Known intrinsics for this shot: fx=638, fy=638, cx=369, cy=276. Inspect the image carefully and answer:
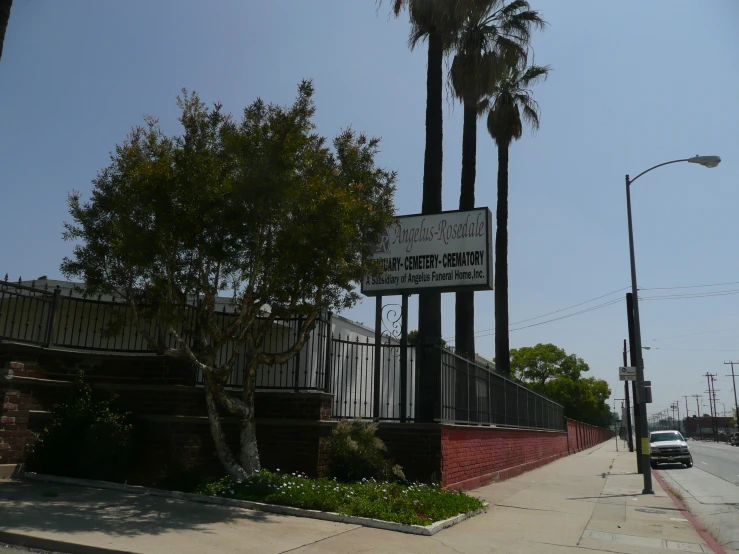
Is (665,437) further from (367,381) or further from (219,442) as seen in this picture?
(219,442)

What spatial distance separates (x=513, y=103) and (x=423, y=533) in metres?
22.9

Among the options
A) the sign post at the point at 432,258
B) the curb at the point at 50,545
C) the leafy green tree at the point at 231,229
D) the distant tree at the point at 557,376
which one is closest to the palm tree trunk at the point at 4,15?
the leafy green tree at the point at 231,229

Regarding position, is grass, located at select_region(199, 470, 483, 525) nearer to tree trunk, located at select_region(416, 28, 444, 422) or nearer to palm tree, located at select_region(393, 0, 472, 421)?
tree trunk, located at select_region(416, 28, 444, 422)

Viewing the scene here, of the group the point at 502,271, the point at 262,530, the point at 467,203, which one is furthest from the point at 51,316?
the point at 502,271

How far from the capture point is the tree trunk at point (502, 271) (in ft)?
80.5

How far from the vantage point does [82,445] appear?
10141mm

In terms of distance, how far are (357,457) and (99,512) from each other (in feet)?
16.0

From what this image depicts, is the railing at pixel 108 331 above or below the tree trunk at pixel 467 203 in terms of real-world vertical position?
below

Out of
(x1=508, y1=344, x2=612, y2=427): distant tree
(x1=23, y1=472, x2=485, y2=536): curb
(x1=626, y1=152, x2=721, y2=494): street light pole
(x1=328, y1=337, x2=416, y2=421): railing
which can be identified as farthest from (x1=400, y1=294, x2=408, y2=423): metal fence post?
(x1=508, y1=344, x2=612, y2=427): distant tree

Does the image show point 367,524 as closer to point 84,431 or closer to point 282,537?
point 282,537

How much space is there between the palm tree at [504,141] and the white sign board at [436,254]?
422 inches

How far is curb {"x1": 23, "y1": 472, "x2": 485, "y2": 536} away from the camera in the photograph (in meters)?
8.81

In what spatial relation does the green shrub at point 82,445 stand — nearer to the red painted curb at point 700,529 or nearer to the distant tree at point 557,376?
the red painted curb at point 700,529

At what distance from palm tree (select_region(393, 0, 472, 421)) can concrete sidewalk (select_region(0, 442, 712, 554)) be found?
4.74m
